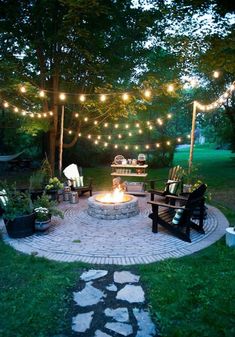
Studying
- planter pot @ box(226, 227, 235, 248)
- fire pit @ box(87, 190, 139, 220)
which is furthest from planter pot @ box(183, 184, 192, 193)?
planter pot @ box(226, 227, 235, 248)

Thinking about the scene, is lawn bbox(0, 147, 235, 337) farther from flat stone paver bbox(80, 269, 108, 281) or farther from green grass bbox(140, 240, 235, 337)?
flat stone paver bbox(80, 269, 108, 281)

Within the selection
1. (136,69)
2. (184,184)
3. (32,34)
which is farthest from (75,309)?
(136,69)

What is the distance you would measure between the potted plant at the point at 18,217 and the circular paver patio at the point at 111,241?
15 centimetres

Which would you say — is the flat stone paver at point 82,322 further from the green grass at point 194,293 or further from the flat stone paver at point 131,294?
the green grass at point 194,293

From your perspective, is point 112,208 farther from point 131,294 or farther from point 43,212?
point 131,294

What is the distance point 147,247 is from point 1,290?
2.58 m

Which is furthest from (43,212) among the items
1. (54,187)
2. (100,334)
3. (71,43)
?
(71,43)

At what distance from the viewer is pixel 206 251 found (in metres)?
5.03

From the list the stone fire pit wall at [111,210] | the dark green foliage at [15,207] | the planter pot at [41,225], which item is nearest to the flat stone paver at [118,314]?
the planter pot at [41,225]

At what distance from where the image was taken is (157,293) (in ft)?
12.1

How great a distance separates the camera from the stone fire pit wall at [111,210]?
6.90 meters

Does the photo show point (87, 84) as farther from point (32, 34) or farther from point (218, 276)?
point (218, 276)

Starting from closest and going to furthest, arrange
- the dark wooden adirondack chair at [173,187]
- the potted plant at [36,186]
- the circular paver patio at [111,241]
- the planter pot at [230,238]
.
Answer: the circular paver patio at [111,241]
the planter pot at [230,238]
the dark wooden adirondack chair at [173,187]
the potted plant at [36,186]

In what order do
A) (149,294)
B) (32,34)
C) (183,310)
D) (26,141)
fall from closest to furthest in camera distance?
(183,310)
(149,294)
(32,34)
(26,141)
